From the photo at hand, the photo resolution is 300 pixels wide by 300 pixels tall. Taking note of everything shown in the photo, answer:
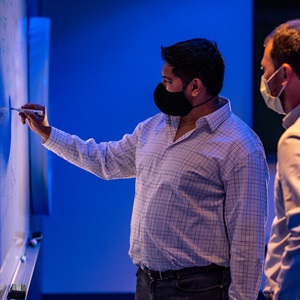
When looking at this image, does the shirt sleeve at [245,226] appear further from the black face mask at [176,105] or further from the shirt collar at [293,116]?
the shirt collar at [293,116]

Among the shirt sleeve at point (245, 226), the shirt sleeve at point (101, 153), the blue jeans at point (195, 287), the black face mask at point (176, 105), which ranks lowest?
the blue jeans at point (195, 287)

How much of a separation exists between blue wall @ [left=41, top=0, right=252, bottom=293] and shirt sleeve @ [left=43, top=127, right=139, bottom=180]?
155 cm

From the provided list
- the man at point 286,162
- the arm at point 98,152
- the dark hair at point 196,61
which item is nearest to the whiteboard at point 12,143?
the arm at point 98,152

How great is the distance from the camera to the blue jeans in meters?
2.27

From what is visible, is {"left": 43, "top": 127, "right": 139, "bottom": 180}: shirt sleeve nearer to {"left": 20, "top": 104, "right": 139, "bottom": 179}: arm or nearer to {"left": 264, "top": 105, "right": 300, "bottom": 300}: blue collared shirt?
{"left": 20, "top": 104, "right": 139, "bottom": 179}: arm

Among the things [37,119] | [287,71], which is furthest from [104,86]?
[287,71]

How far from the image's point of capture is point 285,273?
169 centimetres

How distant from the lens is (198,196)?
7.44ft

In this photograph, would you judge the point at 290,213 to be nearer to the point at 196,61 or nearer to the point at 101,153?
the point at 196,61

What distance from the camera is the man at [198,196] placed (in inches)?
87.9

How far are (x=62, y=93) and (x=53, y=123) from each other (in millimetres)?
196

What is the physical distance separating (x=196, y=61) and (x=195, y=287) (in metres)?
0.79

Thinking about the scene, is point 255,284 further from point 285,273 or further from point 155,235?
point 285,273

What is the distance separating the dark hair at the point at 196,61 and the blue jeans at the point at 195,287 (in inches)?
25.8
